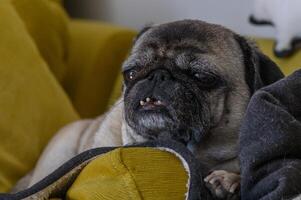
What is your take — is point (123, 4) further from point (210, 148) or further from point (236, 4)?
point (210, 148)

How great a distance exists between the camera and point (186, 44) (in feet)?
3.64

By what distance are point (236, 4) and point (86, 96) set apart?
581mm

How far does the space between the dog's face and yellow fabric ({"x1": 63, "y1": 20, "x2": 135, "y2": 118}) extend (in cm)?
79

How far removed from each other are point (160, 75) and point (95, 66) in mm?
931

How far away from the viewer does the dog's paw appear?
879 millimetres

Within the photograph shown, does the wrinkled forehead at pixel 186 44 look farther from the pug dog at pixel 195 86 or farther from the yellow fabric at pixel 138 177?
the yellow fabric at pixel 138 177

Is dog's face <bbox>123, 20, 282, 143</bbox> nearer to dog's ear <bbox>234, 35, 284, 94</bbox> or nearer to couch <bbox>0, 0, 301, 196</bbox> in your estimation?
dog's ear <bbox>234, 35, 284, 94</bbox>

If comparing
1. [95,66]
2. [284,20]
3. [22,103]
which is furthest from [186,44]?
[95,66]

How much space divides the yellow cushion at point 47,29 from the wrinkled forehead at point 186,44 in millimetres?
775

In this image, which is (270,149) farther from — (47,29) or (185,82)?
(47,29)

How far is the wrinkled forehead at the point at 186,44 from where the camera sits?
1103mm

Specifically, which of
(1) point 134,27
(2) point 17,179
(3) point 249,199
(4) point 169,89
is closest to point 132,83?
(4) point 169,89

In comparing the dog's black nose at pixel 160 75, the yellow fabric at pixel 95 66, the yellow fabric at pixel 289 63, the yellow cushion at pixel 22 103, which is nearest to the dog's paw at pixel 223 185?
the dog's black nose at pixel 160 75

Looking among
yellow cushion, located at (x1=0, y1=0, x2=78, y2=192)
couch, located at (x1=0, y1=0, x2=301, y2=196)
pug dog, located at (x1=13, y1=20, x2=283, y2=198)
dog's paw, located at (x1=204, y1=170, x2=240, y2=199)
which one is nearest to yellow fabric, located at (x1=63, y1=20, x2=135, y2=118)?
couch, located at (x1=0, y1=0, x2=301, y2=196)
